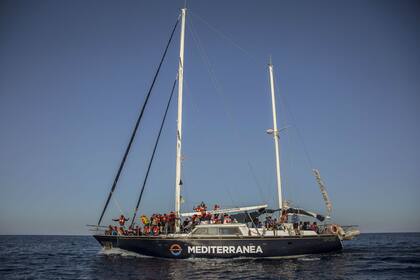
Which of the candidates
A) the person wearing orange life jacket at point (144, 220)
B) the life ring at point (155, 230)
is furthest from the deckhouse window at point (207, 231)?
the person wearing orange life jacket at point (144, 220)

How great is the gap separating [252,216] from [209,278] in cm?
897

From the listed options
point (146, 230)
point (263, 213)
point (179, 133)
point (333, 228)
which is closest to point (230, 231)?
point (263, 213)

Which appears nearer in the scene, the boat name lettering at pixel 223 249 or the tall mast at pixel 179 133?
the boat name lettering at pixel 223 249

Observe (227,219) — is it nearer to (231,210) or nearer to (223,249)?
(231,210)

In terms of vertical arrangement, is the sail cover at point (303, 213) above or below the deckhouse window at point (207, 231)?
above

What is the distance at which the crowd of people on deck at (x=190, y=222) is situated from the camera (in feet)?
87.6

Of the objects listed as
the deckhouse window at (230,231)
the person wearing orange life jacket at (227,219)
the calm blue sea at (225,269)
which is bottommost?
the calm blue sea at (225,269)

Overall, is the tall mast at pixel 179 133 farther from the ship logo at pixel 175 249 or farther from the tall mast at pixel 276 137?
the tall mast at pixel 276 137

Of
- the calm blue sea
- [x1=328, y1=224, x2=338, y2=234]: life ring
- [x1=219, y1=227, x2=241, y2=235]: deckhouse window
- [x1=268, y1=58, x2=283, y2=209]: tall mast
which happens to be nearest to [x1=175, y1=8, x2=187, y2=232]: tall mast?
[x1=219, y1=227, x2=241, y2=235]: deckhouse window

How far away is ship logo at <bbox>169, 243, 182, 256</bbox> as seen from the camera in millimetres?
25578

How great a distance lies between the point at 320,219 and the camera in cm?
2925

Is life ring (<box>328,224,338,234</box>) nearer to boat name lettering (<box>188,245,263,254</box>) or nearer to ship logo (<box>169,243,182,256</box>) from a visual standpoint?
boat name lettering (<box>188,245,263,254</box>)

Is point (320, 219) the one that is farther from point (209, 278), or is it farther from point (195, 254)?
point (209, 278)

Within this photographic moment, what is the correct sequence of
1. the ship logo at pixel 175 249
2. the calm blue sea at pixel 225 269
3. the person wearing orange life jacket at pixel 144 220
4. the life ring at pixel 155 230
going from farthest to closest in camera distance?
1. the person wearing orange life jacket at pixel 144 220
2. the life ring at pixel 155 230
3. the ship logo at pixel 175 249
4. the calm blue sea at pixel 225 269
